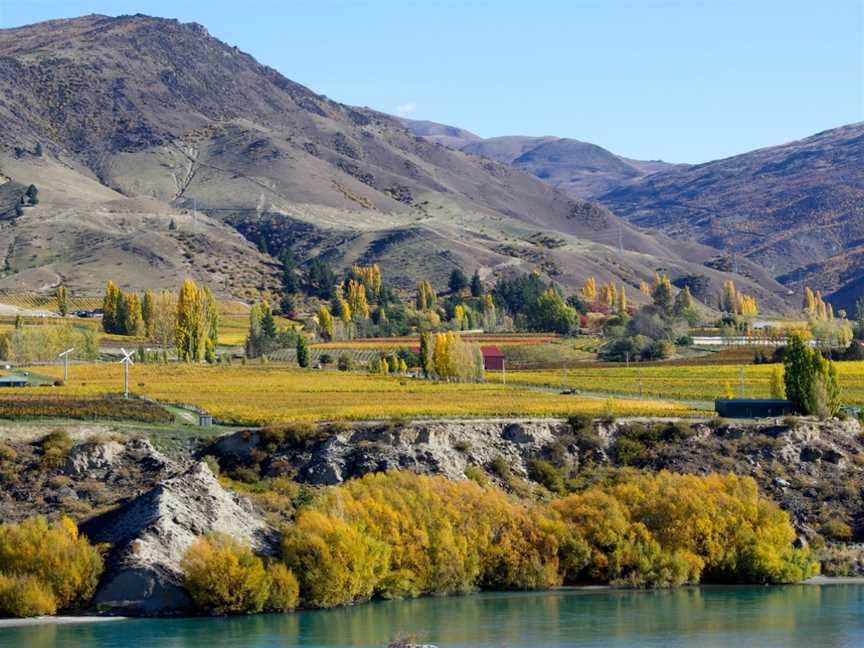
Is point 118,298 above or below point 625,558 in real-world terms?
above

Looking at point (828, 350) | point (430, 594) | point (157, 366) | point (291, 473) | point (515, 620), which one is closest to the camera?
point (515, 620)

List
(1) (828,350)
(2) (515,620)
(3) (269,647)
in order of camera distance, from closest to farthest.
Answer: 1. (3) (269,647)
2. (2) (515,620)
3. (1) (828,350)

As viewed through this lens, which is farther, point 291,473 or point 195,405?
point 195,405

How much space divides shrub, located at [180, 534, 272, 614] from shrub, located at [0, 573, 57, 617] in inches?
198

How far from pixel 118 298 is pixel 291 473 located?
297 feet

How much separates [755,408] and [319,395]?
81.6 feet

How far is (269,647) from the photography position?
5703 cm

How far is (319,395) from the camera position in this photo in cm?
9931

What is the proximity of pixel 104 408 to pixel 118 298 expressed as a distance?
8288cm

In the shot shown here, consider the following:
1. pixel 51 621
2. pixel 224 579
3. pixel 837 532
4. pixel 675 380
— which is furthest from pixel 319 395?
pixel 51 621

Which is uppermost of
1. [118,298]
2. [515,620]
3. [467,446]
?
[118,298]

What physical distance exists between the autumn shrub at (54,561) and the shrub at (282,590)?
6353mm

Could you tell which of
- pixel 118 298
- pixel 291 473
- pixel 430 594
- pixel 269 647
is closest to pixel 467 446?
pixel 291 473

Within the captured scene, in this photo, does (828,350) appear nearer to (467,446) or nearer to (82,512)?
(467,446)
